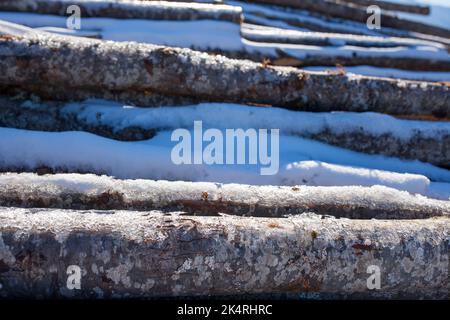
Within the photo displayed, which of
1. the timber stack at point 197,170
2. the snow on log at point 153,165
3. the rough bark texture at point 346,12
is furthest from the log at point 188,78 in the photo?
the rough bark texture at point 346,12

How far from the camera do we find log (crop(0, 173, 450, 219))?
286cm

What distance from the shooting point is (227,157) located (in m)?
3.78

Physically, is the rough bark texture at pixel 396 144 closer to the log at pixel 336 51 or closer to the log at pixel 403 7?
the log at pixel 336 51

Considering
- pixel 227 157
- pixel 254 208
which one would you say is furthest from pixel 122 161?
pixel 254 208

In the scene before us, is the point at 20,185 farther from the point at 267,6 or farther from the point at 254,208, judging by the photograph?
the point at 267,6

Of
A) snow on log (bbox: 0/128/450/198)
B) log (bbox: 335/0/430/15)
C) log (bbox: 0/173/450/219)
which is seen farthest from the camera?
log (bbox: 335/0/430/15)

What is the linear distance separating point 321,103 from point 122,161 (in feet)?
6.39

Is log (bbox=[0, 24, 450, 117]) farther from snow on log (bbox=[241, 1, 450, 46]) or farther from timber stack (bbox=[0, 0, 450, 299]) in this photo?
snow on log (bbox=[241, 1, 450, 46])

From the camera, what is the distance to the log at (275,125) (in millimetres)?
3939

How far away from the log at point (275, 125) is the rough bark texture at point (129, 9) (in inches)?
87.6

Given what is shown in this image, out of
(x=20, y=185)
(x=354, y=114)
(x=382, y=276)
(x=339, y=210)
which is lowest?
(x=382, y=276)

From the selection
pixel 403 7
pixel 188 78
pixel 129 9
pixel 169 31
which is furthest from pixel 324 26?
pixel 188 78

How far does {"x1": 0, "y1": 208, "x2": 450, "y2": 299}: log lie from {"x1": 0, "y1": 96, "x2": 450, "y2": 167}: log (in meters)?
1.45

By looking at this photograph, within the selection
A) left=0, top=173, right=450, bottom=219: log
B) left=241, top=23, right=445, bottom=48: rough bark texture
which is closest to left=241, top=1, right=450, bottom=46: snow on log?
left=241, top=23, right=445, bottom=48: rough bark texture
